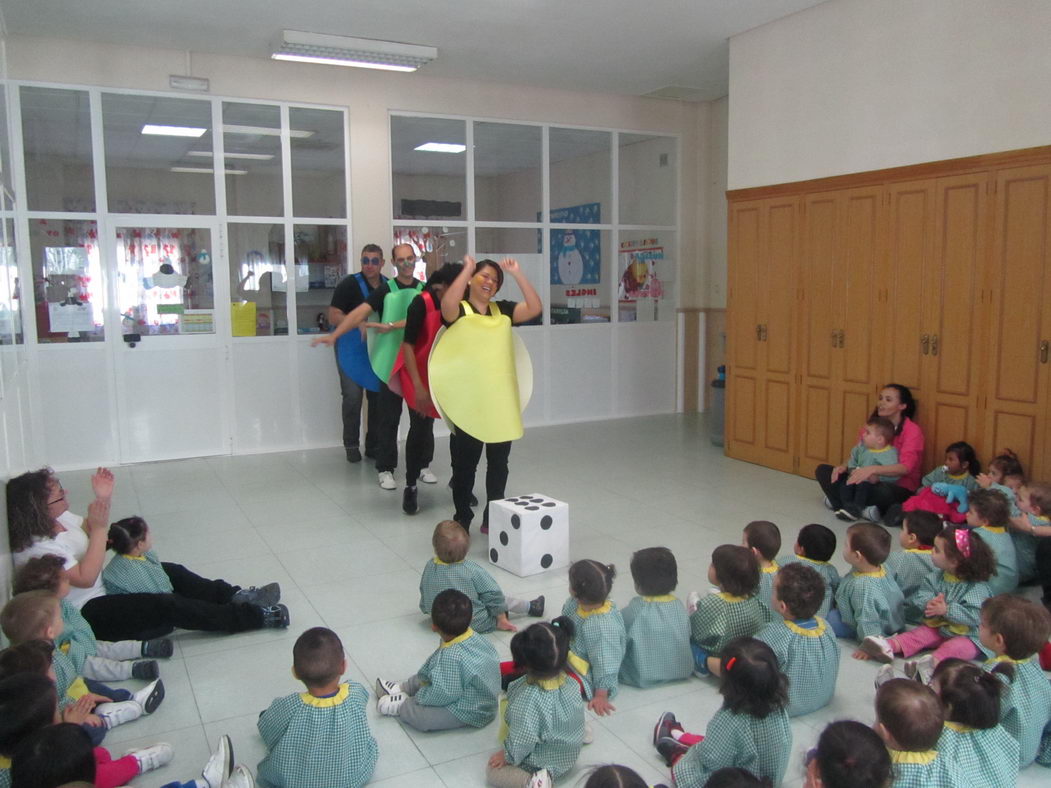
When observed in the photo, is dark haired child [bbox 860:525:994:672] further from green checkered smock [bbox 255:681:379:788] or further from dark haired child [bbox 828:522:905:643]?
green checkered smock [bbox 255:681:379:788]

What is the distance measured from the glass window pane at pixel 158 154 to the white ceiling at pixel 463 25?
0.50m

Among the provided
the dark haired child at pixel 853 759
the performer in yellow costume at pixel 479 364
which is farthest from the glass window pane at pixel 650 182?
the dark haired child at pixel 853 759

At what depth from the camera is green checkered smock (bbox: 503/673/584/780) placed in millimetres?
2396

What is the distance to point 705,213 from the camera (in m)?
9.28

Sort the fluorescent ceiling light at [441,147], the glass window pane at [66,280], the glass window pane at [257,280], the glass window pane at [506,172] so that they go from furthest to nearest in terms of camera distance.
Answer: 1. the glass window pane at [506,172]
2. the fluorescent ceiling light at [441,147]
3. the glass window pane at [257,280]
4. the glass window pane at [66,280]

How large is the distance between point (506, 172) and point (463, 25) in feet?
7.12

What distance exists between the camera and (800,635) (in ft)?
9.06

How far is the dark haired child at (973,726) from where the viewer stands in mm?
A: 2139

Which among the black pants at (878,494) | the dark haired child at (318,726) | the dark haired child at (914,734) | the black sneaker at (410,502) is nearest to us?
the dark haired child at (914,734)

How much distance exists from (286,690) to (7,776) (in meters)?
1.22

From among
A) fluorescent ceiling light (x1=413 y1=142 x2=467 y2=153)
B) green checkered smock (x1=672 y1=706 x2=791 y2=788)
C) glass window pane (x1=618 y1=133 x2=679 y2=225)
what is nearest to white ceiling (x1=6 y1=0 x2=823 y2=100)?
fluorescent ceiling light (x1=413 y1=142 x2=467 y2=153)

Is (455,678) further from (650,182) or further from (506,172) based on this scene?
(650,182)

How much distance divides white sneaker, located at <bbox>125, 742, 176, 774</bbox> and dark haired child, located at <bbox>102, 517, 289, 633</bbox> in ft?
2.87

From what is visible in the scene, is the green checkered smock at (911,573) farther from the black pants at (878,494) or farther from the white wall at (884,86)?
the white wall at (884,86)
